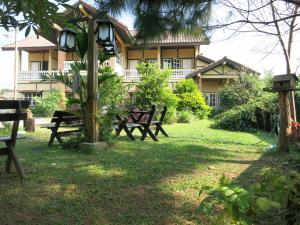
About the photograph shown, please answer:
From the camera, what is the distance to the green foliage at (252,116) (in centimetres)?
1661

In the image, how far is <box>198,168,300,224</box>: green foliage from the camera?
164 centimetres

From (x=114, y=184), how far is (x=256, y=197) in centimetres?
312

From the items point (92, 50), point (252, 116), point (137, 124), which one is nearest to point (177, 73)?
point (252, 116)

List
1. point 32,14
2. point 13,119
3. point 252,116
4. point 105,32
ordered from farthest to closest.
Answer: point 252,116
point 105,32
point 13,119
point 32,14

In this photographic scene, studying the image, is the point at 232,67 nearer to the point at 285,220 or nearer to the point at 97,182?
the point at 97,182

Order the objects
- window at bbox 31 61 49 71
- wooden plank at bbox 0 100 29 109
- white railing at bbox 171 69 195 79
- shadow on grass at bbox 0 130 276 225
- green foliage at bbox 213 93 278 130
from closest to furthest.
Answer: shadow on grass at bbox 0 130 276 225, wooden plank at bbox 0 100 29 109, green foliage at bbox 213 93 278 130, white railing at bbox 171 69 195 79, window at bbox 31 61 49 71

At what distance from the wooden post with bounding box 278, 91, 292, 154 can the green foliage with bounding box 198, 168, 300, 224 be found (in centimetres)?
562

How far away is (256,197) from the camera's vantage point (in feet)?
5.67

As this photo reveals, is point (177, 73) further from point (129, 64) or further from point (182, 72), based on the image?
point (129, 64)

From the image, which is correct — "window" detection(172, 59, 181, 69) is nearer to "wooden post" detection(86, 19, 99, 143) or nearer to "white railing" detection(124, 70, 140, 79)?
"white railing" detection(124, 70, 140, 79)

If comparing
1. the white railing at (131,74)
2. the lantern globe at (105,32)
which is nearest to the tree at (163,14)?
the lantern globe at (105,32)

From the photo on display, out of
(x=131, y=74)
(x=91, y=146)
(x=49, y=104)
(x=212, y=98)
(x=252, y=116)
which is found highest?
(x=131, y=74)

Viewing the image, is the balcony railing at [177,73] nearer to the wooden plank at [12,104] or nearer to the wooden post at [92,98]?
the wooden post at [92,98]

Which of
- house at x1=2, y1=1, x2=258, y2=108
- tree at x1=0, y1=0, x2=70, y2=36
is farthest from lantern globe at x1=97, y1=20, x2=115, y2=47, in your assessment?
house at x1=2, y1=1, x2=258, y2=108
